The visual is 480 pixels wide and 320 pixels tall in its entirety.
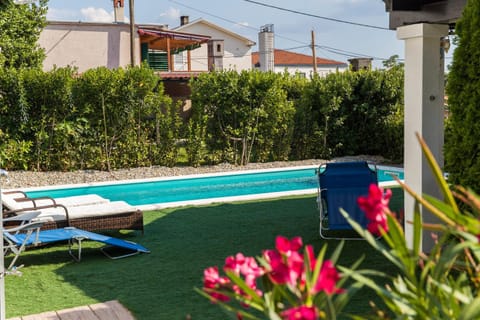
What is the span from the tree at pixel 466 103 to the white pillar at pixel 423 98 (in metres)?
0.99

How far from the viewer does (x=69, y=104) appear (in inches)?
592

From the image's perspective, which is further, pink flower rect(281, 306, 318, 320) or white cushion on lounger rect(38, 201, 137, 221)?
white cushion on lounger rect(38, 201, 137, 221)

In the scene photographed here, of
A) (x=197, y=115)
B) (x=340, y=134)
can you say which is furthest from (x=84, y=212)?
(x=340, y=134)

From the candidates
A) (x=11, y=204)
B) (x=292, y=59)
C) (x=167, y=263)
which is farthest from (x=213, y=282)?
(x=292, y=59)

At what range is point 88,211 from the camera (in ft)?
27.4

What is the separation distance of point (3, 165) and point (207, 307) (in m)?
11.0

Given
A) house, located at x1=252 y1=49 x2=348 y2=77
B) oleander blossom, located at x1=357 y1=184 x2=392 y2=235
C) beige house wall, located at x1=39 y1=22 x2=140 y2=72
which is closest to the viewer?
oleander blossom, located at x1=357 y1=184 x2=392 y2=235

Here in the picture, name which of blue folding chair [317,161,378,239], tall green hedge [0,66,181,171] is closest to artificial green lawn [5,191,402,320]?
blue folding chair [317,161,378,239]

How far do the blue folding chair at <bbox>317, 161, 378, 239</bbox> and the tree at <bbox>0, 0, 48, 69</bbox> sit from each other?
15.1 metres

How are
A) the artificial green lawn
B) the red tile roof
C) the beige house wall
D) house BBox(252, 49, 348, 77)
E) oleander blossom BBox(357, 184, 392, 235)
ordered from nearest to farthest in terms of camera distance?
oleander blossom BBox(357, 184, 392, 235), the artificial green lawn, the beige house wall, house BBox(252, 49, 348, 77), the red tile roof

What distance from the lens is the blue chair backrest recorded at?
7430 mm

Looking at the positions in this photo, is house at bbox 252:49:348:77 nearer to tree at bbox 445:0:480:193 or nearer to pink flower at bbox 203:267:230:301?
tree at bbox 445:0:480:193

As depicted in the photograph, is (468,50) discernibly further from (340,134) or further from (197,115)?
(340,134)

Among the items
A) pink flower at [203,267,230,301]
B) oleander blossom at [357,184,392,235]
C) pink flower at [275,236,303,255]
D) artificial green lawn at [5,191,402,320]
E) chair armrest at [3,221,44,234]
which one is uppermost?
oleander blossom at [357,184,392,235]
